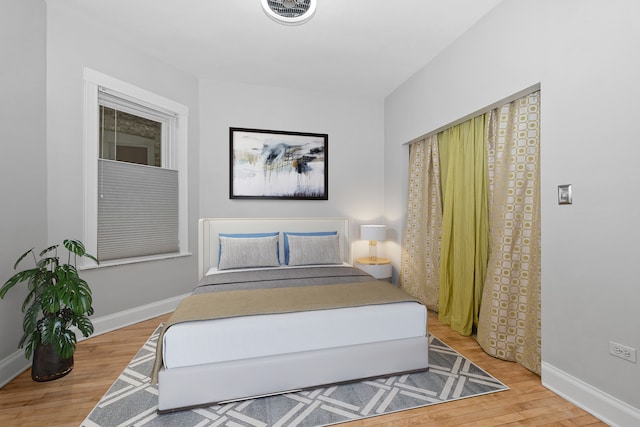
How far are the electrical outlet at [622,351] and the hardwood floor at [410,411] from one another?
398 millimetres

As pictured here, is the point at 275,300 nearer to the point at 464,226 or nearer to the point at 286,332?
the point at 286,332

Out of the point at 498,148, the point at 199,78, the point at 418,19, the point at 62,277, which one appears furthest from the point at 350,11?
the point at 62,277

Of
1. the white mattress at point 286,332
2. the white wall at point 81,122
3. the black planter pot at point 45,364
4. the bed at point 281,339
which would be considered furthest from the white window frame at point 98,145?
the white mattress at point 286,332

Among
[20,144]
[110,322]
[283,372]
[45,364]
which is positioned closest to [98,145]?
[20,144]

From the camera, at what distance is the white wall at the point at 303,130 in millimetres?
3732

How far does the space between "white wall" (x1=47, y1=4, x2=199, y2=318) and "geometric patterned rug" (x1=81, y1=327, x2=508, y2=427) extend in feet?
3.47

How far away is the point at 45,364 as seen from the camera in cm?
203

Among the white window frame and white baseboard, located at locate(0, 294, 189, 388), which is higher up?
the white window frame

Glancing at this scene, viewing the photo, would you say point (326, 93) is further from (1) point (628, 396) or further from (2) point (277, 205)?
(1) point (628, 396)

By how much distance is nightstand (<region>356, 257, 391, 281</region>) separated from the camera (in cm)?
369

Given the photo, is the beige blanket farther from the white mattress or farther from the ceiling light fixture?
the ceiling light fixture

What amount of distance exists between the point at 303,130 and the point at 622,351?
356 centimetres

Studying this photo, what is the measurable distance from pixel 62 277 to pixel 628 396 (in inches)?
133

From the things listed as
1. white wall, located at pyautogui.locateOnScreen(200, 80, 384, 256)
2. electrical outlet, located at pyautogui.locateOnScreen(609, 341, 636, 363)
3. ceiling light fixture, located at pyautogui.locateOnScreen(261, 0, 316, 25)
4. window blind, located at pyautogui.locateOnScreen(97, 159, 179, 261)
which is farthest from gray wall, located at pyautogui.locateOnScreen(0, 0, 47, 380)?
electrical outlet, located at pyautogui.locateOnScreen(609, 341, 636, 363)
